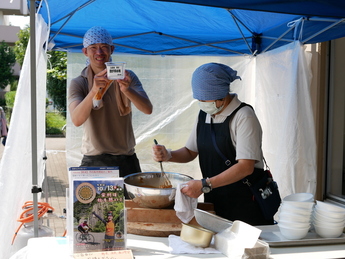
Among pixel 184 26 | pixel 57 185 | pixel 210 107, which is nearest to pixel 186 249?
pixel 210 107

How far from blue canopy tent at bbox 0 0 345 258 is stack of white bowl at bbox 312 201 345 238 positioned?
4.29ft

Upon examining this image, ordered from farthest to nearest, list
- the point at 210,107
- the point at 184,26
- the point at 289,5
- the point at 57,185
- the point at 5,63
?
the point at 5,63 < the point at 57,185 < the point at 184,26 < the point at 289,5 < the point at 210,107

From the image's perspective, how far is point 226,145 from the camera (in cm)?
248

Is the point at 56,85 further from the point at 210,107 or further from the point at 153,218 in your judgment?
the point at 153,218

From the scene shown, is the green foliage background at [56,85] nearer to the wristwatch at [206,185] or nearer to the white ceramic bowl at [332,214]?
the wristwatch at [206,185]

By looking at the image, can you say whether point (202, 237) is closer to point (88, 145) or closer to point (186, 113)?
point (88, 145)

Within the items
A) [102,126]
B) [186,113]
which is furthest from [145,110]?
[186,113]

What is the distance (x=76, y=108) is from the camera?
114 inches

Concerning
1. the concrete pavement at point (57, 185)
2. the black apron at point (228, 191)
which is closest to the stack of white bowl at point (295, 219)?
the black apron at point (228, 191)

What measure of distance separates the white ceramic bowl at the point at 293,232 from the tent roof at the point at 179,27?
2.00 meters

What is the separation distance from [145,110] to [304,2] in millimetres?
1291

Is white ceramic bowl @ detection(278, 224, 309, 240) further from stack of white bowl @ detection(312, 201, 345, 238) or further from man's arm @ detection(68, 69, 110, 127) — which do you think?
man's arm @ detection(68, 69, 110, 127)

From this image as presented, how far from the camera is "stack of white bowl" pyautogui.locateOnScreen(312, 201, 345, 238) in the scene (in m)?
2.00

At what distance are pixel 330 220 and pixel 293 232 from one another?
0.66ft
